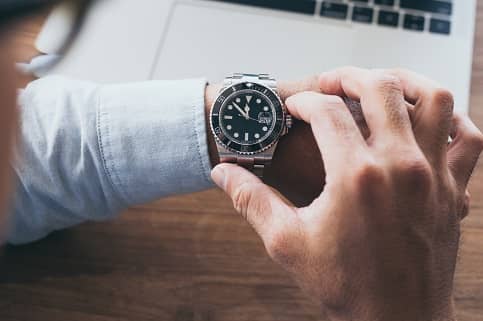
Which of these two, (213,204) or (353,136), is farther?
(213,204)

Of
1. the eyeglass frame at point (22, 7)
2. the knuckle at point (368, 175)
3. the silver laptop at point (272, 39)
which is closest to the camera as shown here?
the eyeglass frame at point (22, 7)

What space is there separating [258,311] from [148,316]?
0.11 metres

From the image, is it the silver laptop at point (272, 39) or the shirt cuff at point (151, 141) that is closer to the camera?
the shirt cuff at point (151, 141)

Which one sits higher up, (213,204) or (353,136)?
(353,136)

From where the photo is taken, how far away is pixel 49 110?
2.13 ft

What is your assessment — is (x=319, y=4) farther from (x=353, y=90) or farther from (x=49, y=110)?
(x=49, y=110)

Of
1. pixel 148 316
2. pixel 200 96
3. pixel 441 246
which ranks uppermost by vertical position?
pixel 200 96

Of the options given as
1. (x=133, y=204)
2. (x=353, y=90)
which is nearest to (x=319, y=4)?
(x=353, y=90)

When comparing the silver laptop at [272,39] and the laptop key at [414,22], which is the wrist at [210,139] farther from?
the laptop key at [414,22]

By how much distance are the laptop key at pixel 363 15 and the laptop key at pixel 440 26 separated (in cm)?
8

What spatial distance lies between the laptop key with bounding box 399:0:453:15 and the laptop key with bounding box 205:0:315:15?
115 mm

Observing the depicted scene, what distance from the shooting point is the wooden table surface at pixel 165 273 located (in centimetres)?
65

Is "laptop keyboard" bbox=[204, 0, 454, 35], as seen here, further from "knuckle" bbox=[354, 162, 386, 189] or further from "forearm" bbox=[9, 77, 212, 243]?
"knuckle" bbox=[354, 162, 386, 189]

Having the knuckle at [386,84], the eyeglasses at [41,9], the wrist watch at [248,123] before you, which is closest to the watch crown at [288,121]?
the wrist watch at [248,123]
